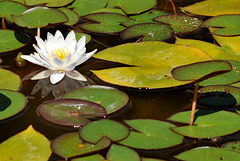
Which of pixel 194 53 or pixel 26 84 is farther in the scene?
pixel 194 53

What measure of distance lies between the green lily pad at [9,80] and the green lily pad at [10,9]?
97 cm

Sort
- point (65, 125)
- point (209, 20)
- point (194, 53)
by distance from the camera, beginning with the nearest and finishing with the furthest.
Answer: point (65, 125) < point (194, 53) < point (209, 20)

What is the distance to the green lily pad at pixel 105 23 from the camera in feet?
11.3

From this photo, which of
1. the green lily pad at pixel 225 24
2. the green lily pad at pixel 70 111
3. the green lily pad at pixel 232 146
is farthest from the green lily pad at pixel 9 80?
the green lily pad at pixel 225 24

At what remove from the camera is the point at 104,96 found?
8.09 ft

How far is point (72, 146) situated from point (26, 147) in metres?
0.26

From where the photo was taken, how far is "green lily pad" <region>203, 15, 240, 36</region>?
3311 mm

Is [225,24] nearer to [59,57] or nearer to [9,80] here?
[59,57]

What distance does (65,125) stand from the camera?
2242 millimetres

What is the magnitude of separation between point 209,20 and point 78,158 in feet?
7.05

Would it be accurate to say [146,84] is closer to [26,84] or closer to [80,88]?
[80,88]

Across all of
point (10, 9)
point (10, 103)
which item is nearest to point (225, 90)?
point (10, 103)

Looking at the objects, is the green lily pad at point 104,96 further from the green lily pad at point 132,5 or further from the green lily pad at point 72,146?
the green lily pad at point 132,5

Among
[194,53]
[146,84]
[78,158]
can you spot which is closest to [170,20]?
[194,53]
